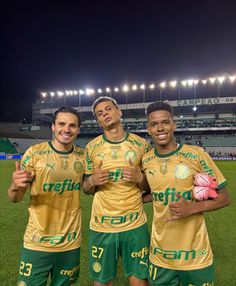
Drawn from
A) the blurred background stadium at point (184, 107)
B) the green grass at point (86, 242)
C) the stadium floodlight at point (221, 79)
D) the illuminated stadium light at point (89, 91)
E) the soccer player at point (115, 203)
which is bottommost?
the green grass at point (86, 242)

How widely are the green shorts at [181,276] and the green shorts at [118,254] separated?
0.98ft

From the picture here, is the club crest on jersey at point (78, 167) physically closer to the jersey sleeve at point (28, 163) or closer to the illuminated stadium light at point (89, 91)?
the jersey sleeve at point (28, 163)

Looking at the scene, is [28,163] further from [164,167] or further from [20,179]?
[164,167]

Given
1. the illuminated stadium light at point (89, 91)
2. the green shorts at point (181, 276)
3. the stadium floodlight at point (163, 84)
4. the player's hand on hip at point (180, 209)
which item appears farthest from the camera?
the illuminated stadium light at point (89, 91)

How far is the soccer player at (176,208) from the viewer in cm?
263

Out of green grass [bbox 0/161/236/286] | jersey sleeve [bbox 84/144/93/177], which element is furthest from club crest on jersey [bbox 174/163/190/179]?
green grass [bbox 0/161/236/286]

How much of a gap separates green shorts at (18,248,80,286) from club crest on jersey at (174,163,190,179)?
1329 millimetres

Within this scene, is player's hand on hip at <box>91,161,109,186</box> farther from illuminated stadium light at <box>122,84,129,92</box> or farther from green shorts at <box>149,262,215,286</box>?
illuminated stadium light at <box>122,84,129,92</box>

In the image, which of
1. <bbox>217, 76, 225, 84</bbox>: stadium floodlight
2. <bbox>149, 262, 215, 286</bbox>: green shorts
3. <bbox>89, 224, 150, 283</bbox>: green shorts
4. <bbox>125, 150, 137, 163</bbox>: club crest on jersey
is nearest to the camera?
<bbox>149, 262, 215, 286</bbox>: green shorts

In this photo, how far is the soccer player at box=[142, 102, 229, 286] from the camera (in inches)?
104

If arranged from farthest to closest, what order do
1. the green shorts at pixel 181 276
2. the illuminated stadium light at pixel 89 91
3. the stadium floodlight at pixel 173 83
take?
the illuminated stadium light at pixel 89 91, the stadium floodlight at pixel 173 83, the green shorts at pixel 181 276

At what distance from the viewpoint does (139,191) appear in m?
3.31

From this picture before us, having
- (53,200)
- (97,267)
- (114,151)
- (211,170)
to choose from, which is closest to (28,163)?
(53,200)

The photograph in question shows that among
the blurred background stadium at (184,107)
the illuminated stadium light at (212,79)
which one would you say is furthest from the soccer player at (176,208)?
the illuminated stadium light at (212,79)
